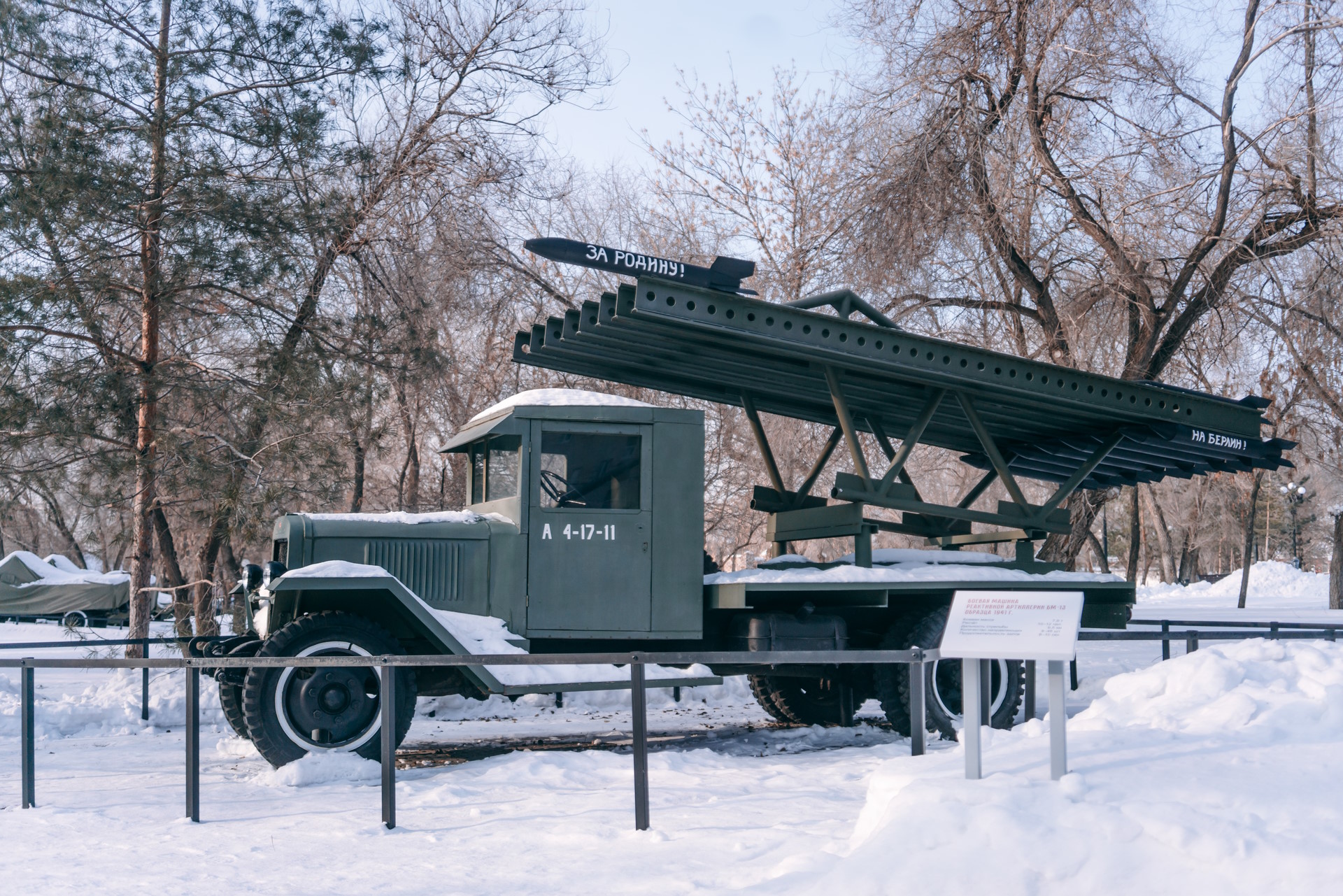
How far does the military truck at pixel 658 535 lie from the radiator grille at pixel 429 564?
1cm

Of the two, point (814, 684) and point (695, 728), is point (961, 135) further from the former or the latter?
point (695, 728)

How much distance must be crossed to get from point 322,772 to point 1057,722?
4.19m

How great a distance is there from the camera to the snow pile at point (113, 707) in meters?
9.38

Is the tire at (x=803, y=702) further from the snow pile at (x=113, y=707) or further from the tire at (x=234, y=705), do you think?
the snow pile at (x=113, y=707)

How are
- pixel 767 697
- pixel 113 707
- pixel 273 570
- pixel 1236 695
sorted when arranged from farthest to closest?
pixel 767 697 → pixel 113 707 → pixel 273 570 → pixel 1236 695

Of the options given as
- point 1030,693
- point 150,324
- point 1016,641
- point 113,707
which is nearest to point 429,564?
point 113,707

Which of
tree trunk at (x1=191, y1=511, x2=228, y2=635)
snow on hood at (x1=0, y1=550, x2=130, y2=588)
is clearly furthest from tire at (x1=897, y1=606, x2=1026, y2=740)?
snow on hood at (x1=0, y1=550, x2=130, y2=588)

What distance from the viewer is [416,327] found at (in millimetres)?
13328

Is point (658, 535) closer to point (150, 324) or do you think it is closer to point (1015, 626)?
point (1015, 626)

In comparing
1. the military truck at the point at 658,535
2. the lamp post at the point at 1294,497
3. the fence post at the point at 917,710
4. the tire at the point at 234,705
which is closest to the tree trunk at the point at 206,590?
the tire at the point at 234,705

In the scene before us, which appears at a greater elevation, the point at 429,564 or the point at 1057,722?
the point at 429,564

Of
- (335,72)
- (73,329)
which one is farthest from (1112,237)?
(73,329)

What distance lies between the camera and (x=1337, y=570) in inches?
1059

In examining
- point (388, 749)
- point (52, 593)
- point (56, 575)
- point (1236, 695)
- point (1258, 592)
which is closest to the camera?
point (388, 749)
